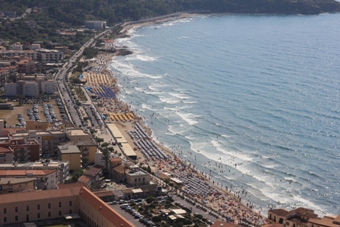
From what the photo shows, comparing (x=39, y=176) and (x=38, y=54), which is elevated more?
(x=39, y=176)

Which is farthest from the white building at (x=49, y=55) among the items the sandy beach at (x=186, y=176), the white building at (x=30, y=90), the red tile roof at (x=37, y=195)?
the red tile roof at (x=37, y=195)

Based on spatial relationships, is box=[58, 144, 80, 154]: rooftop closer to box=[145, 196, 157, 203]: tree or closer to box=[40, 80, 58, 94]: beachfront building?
box=[145, 196, 157, 203]: tree

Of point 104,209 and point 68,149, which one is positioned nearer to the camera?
point 104,209

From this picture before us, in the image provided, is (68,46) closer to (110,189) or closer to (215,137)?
(215,137)

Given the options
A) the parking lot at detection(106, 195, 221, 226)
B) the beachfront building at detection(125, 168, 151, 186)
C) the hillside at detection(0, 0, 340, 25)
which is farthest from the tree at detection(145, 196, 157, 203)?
the hillside at detection(0, 0, 340, 25)

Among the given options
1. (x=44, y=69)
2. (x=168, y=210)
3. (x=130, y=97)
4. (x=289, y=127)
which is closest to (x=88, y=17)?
(x=44, y=69)

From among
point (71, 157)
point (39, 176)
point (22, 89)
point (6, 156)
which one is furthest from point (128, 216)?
point (22, 89)

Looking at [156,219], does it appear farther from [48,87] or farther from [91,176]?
[48,87]

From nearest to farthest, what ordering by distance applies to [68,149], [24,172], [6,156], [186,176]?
[24,172]
[6,156]
[68,149]
[186,176]
